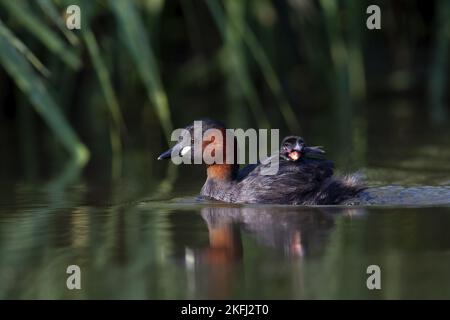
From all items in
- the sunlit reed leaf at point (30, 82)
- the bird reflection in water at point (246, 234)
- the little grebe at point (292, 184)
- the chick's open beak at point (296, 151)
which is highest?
the sunlit reed leaf at point (30, 82)

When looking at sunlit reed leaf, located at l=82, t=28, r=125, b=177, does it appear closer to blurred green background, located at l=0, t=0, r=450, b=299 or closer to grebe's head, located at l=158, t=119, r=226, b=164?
blurred green background, located at l=0, t=0, r=450, b=299

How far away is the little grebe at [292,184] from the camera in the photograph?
23.1 ft

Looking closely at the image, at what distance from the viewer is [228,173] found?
754cm

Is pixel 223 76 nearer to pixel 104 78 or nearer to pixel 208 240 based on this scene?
pixel 104 78

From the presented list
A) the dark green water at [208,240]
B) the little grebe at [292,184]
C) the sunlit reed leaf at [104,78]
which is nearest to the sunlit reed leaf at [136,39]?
the sunlit reed leaf at [104,78]

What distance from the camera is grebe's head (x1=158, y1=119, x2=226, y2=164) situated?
7.54 meters

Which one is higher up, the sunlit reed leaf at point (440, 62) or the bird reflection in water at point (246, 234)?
the sunlit reed leaf at point (440, 62)

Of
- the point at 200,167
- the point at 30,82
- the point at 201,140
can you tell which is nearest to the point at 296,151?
the point at 201,140

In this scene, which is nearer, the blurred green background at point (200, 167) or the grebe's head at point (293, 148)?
the blurred green background at point (200, 167)

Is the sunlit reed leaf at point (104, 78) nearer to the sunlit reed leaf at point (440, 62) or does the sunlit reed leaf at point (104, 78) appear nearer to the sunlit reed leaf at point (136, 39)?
the sunlit reed leaf at point (136, 39)

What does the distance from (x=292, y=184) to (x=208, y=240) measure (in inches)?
53.3

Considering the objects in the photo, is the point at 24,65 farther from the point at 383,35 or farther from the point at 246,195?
the point at 383,35

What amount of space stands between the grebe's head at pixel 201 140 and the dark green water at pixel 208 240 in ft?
0.98

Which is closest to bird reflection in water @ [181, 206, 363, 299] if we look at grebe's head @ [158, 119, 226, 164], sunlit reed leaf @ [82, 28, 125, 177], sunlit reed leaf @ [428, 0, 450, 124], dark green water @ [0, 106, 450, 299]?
dark green water @ [0, 106, 450, 299]
